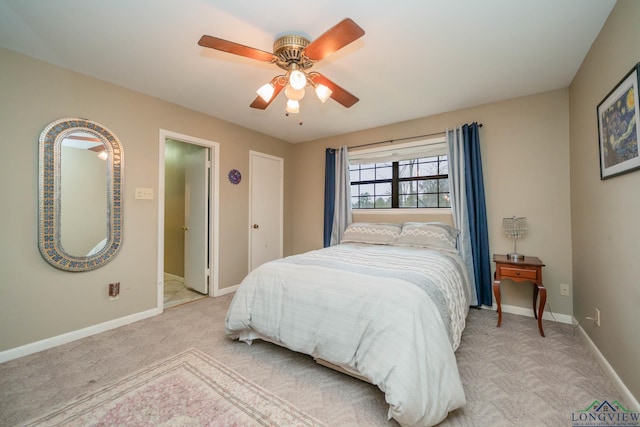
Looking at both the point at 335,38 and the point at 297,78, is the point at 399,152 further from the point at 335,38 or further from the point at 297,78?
the point at 335,38

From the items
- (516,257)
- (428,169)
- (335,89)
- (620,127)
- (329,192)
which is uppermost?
(335,89)

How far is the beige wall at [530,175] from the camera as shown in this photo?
8.66ft

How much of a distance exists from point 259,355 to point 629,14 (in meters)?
3.22

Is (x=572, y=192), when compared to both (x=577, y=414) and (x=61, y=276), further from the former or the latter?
(x=61, y=276)

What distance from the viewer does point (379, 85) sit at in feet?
8.47

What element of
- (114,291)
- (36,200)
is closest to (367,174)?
(114,291)

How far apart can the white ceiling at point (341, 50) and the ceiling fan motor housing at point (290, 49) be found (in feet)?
0.24

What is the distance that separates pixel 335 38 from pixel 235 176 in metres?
2.61

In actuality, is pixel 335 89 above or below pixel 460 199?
above

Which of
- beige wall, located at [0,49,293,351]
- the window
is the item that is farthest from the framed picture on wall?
beige wall, located at [0,49,293,351]

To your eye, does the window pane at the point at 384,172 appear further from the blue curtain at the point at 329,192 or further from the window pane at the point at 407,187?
the blue curtain at the point at 329,192

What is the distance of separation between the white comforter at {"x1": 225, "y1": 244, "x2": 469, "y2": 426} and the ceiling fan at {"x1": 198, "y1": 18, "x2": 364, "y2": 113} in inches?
53.6

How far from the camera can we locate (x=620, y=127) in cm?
157

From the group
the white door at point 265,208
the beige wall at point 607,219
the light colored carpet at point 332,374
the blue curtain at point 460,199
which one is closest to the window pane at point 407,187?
the blue curtain at point 460,199
